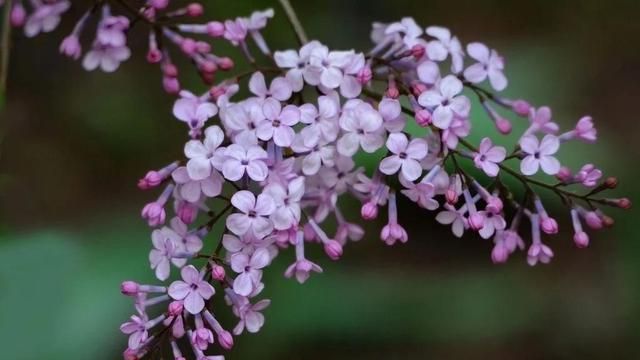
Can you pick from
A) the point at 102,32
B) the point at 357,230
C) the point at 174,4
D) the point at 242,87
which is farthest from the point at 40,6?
the point at 174,4

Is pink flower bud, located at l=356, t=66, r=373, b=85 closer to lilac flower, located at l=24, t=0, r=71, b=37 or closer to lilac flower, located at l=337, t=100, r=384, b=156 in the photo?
lilac flower, located at l=337, t=100, r=384, b=156

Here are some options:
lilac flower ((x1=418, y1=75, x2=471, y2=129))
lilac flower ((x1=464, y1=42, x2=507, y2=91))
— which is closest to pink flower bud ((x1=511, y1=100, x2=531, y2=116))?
lilac flower ((x1=464, y1=42, x2=507, y2=91))

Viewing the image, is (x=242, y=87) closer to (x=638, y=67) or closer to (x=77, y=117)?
(x=77, y=117)

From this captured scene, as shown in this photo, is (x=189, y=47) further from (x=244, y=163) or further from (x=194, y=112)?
(x=244, y=163)

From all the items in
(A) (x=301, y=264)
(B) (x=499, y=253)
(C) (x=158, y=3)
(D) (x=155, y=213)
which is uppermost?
(C) (x=158, y=3)

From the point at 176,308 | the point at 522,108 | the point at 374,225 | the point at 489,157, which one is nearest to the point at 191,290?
the point at 176,308

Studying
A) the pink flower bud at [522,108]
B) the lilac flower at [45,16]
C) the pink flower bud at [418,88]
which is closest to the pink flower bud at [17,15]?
the lilac flower at [45,16]
